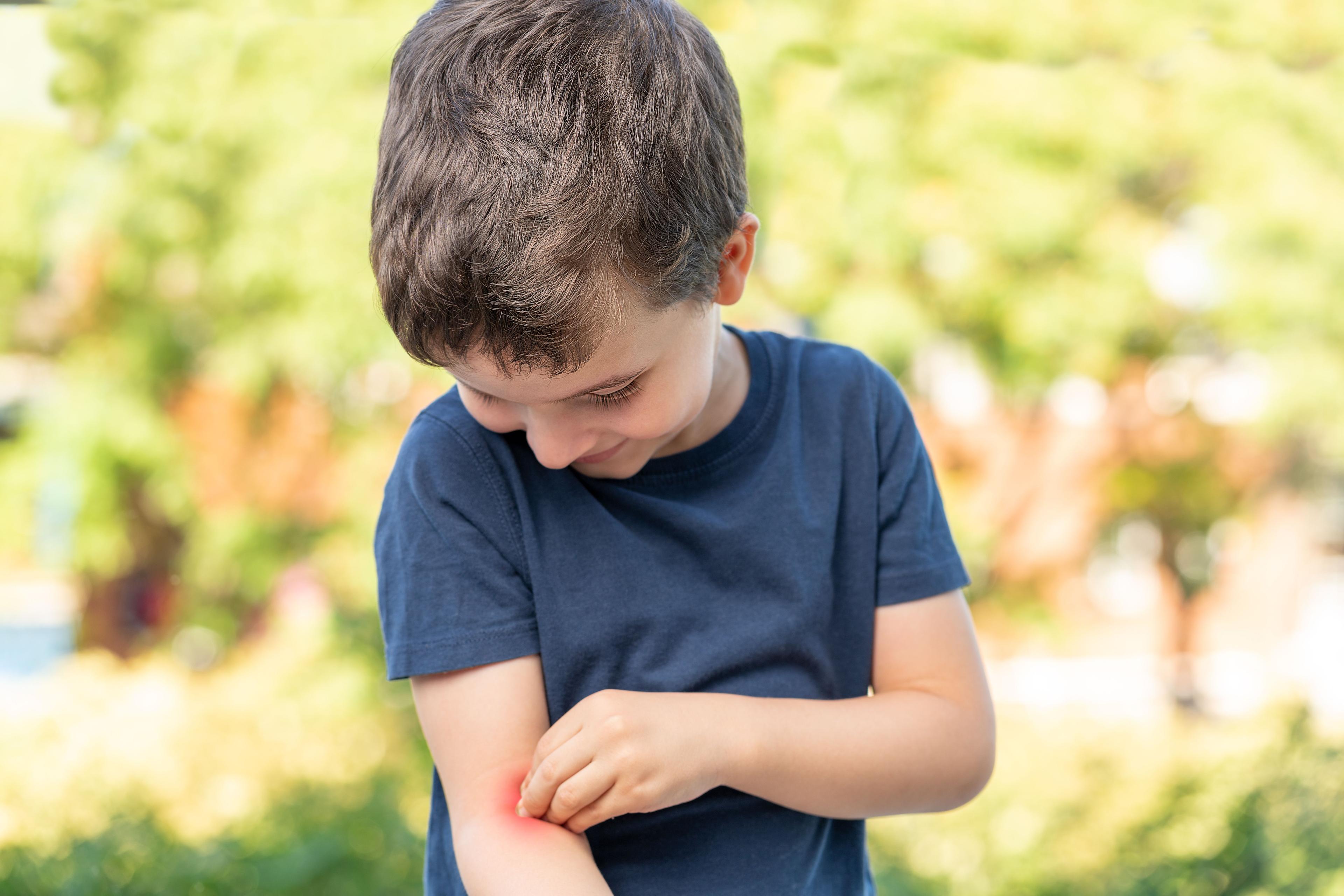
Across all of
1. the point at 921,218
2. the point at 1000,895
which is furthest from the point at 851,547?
the point at 921,218

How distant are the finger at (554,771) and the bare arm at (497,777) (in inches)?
0.9

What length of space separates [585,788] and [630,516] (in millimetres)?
276

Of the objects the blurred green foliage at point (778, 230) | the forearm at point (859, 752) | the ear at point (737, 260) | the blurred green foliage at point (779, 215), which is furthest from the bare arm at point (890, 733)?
the blurred green foliage at point (779, 215)

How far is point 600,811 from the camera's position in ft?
3.14

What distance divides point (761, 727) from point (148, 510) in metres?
4.75

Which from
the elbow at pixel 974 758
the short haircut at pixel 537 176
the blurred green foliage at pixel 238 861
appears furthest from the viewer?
the blurred green foliage at pixel 238 861

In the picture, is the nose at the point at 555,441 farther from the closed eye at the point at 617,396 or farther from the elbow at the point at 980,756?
the elbow at the point at 980,756

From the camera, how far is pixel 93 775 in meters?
3.93

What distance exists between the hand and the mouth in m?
0.22

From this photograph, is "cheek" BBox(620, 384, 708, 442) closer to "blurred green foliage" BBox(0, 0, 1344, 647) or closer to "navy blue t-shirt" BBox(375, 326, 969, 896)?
"navy blue t-shirt" BBox(375, 326, 969, 896)

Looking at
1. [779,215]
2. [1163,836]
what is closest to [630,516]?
[1163,836]

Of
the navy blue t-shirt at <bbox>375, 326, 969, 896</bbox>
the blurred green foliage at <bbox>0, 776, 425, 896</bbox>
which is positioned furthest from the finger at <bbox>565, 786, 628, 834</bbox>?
the blurred green foliage at <bbox>0, 776, 425, 896</bbox>

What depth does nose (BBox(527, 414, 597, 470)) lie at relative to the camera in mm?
1002

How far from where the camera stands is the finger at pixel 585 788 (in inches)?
37.0
